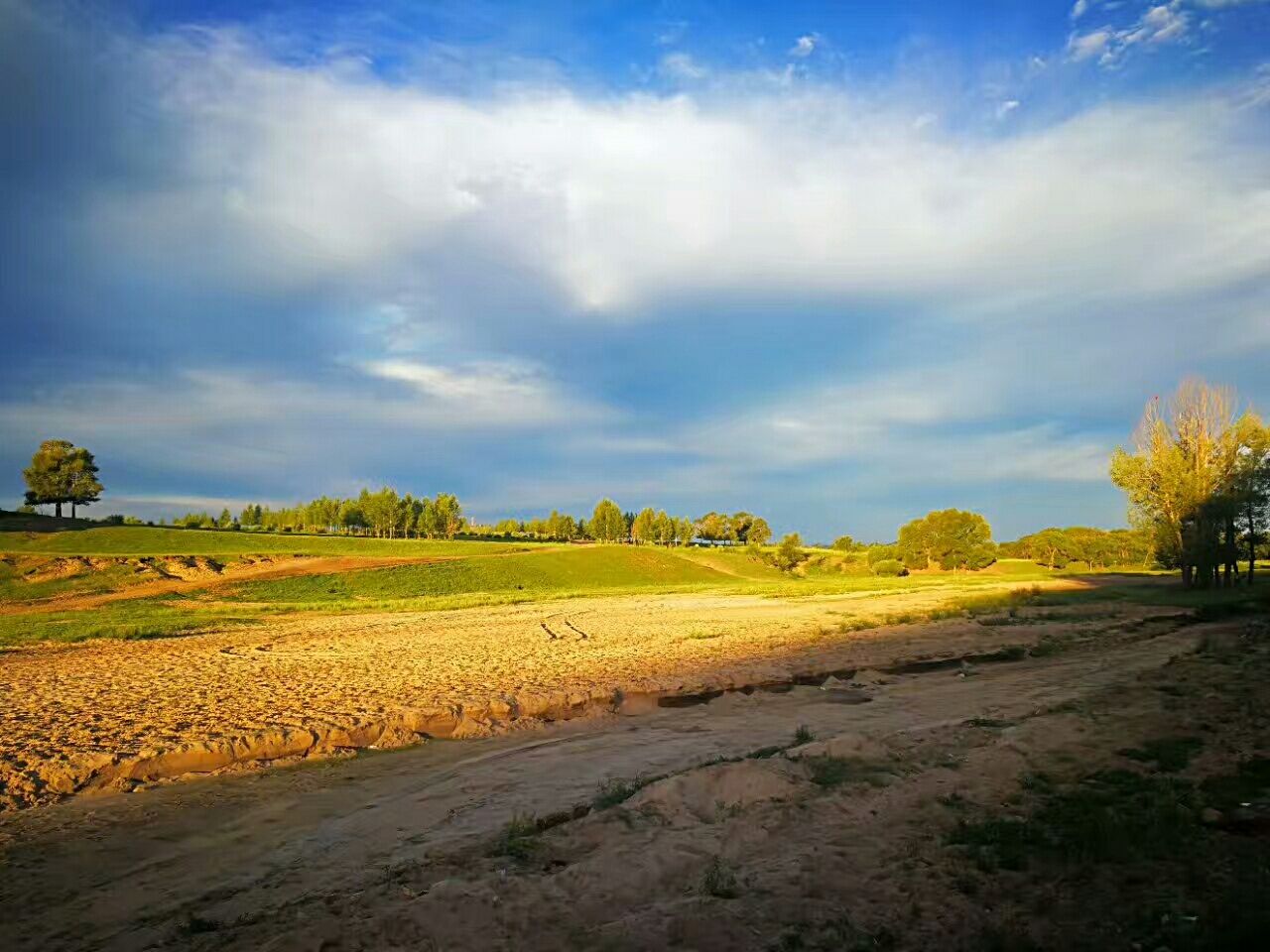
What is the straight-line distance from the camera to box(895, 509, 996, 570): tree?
288ft

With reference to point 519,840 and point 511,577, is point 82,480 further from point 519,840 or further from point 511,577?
point 519,840

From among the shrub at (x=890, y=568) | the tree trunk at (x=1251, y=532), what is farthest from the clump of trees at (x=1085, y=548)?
the tree trunk at (x=1251, y=532)

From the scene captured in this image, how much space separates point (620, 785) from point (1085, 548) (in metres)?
98.6

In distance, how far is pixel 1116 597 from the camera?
3647cm

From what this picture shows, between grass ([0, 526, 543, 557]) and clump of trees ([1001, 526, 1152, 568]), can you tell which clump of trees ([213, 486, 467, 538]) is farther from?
clump of trees ([1001, 526, 1152, 568])

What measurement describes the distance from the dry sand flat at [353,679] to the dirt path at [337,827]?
134 cm

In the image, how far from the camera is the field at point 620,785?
6.12 meters

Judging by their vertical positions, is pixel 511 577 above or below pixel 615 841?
below

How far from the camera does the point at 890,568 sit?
85.4 m

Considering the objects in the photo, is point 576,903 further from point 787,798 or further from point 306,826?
point 306,826

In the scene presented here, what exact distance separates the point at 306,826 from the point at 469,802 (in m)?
2.13

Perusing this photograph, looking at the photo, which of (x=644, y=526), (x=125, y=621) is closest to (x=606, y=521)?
(x=644, y=526)

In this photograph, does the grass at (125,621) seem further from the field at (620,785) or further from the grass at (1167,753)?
the grass at (1167,753)

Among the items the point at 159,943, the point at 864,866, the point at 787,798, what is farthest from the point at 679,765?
the point at 159,943
